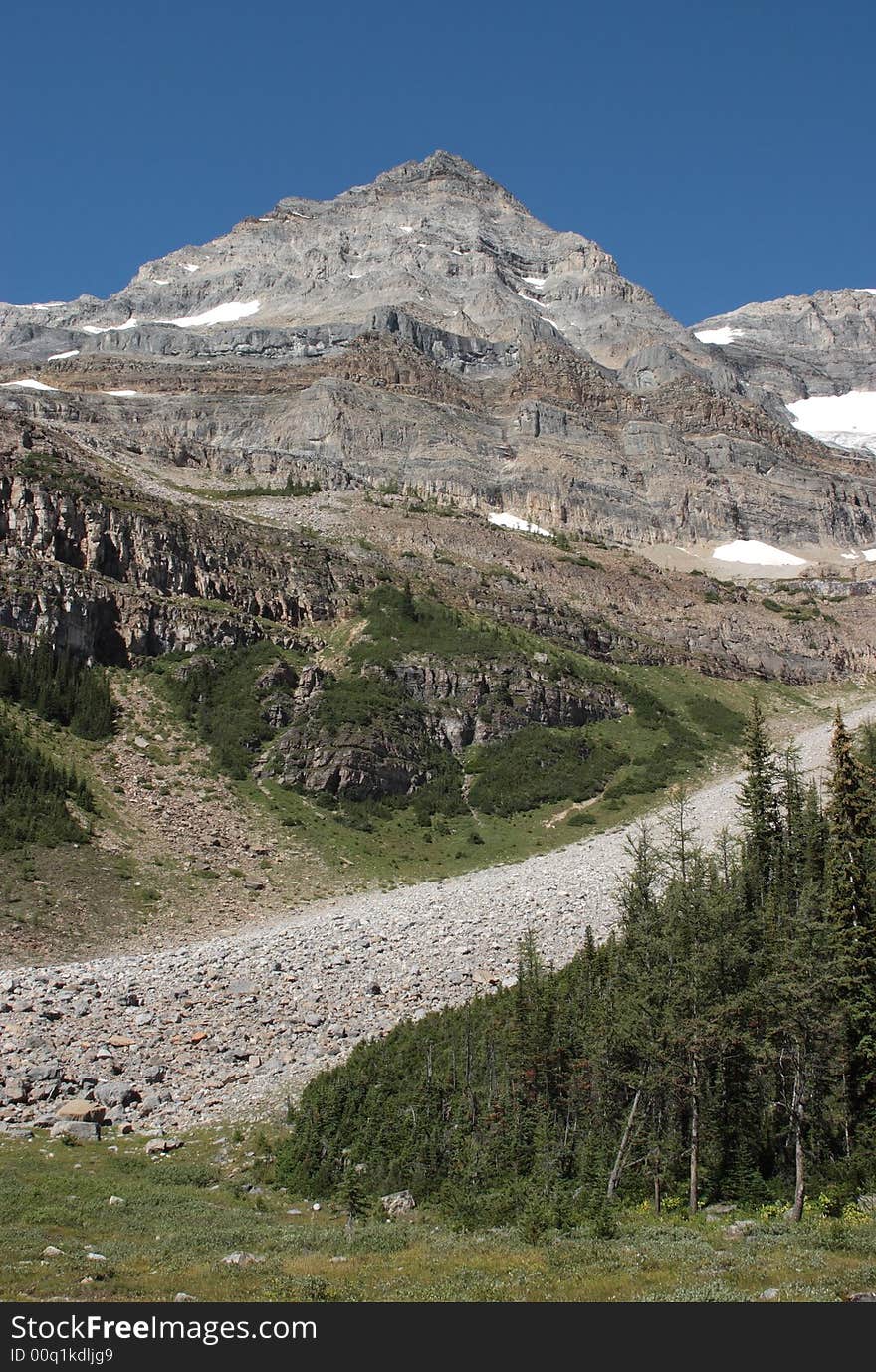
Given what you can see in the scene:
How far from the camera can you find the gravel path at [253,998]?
2494 cm

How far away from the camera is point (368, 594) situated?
7781cm

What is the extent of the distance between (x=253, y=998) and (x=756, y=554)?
13624 centimetres

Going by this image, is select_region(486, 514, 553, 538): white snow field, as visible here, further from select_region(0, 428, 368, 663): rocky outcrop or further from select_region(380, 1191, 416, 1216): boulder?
select_region(380, 1191, 416, 1216): boulder

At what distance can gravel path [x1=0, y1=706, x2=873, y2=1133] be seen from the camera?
81.8 feet

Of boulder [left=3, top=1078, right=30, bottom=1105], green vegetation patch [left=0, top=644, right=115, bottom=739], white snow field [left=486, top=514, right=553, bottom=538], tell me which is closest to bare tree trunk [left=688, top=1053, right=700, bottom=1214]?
boulder [left=3, top=1078, right=30, bottom=1105]

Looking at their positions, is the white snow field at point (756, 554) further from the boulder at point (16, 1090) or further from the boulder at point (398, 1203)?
the boulder at point (398, 1203)

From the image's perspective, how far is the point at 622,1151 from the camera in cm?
2139

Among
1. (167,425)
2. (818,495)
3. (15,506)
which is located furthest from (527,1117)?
(818,495)

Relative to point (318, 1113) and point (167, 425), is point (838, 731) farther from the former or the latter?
point (167, 425)

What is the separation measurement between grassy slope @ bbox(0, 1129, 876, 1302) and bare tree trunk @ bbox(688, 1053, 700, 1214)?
0.82 m

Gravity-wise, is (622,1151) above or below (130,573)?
below

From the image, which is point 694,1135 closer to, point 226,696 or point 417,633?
point 226,696

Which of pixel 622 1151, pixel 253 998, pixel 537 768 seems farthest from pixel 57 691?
pixel 622 1151

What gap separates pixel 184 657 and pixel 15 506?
14469 mm
